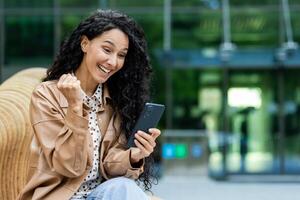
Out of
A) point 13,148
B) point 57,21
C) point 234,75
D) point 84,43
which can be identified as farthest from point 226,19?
point 84,43

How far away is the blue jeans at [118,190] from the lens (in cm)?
255

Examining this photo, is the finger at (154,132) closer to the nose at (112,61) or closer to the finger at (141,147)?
the finger at (141,147)

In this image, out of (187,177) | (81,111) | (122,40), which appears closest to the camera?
(81,111)

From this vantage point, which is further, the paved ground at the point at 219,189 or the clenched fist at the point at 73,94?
the paved ground at the point at 219,189

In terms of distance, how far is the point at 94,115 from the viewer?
2.87 m

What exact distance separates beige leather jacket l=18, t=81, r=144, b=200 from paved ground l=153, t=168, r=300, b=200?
673 centimetres

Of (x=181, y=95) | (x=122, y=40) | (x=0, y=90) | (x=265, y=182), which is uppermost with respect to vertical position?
(x=122, y=40)

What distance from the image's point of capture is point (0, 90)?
4.05 m

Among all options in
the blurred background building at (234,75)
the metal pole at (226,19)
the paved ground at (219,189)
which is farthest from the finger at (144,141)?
the metal pole at (226,19)

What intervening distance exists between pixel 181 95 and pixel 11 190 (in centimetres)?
1132

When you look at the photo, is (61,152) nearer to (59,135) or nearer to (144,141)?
(59,135)

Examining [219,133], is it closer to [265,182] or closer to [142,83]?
[265,182]

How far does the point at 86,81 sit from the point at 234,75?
12.1 m

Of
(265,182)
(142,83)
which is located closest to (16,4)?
(265,182)
